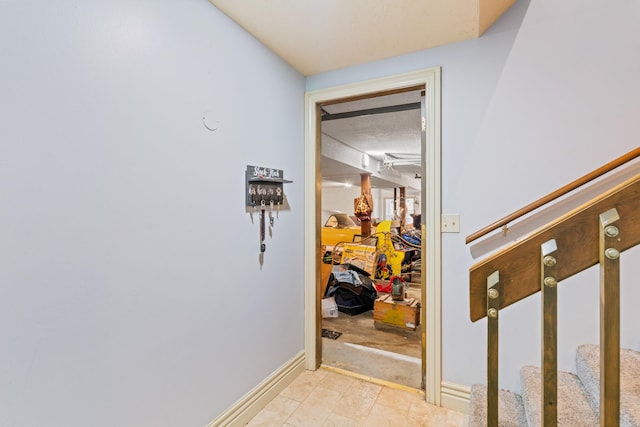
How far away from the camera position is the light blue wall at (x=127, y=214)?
893 mm

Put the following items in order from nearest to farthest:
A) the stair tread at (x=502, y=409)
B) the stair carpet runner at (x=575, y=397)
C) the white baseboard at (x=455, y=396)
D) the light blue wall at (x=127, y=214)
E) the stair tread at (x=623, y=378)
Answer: the light blue wall at (x=127, y=214) → the stair tread at (x=623, y=378) → the stair carpet runner at (x=575, y=397) → the stair tread at (x=502, y=409) → the white baseboard at (x=455, y=396)

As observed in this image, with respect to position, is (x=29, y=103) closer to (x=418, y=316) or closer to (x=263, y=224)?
(x=263, y=224)

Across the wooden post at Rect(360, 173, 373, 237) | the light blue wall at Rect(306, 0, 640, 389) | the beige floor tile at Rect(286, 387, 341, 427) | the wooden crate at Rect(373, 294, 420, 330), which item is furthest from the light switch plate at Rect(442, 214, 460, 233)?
the wooden post at Rect(360, 173, 373, 237)

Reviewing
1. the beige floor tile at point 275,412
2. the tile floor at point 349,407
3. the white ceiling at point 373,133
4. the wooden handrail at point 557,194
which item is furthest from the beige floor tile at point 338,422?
the white ceiling at point 373,133

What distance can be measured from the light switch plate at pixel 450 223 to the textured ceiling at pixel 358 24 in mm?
Answer: 1018

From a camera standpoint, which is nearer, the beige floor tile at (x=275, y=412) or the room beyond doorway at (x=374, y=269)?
the beige floor tile at (x=275, y=412)

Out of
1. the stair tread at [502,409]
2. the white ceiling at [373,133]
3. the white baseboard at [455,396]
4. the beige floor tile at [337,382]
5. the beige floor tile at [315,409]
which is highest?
the white ceiling at [373,133]

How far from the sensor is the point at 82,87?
101cm

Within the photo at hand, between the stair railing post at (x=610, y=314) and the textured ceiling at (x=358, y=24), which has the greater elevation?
the textured ceiling at (x=358, y=24)

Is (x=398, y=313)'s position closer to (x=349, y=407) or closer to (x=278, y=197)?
(x=349, y=407)

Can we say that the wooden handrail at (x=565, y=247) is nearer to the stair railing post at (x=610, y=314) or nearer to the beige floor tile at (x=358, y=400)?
the stair railing post at (x=610, y=314)

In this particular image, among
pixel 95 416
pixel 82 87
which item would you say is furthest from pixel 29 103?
pixel 95 416

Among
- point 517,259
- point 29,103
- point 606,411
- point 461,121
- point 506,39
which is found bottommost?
point 606,411

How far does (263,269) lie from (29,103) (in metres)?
1.27
